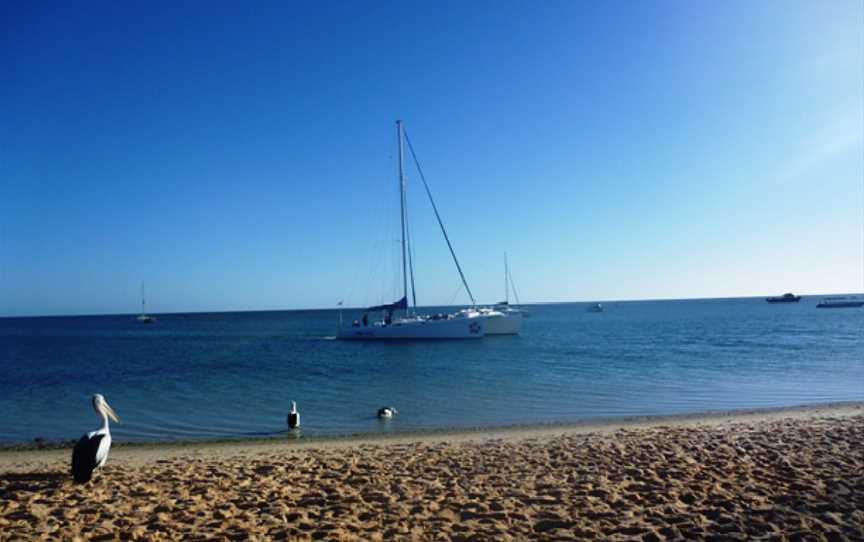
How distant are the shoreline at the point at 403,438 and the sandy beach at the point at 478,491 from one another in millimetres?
569

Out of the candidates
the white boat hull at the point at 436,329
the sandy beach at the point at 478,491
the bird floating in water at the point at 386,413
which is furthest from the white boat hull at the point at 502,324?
the sandy beach at the point at 478,491

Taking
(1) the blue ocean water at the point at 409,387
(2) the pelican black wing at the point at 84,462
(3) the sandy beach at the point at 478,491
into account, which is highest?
(2) the pelican black wing at the point at 84,462

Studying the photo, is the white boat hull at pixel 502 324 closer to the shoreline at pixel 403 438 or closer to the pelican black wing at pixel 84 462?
the shoreline at pixel 403 438

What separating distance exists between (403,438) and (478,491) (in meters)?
5.70

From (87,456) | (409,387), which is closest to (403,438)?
(87,456)

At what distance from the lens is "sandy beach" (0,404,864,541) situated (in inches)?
251

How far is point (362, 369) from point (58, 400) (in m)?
13.8

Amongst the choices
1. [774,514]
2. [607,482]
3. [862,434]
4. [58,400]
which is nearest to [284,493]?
[607,482]

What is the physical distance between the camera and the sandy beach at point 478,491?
637 centimetres

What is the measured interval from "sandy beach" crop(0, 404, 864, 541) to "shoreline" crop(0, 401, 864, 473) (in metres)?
0.57

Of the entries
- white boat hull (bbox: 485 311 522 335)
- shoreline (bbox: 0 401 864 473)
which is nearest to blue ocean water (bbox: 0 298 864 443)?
shoreline (bbox: 0 401 864 473)

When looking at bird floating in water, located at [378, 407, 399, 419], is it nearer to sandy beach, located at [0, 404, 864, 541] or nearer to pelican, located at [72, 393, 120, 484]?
sandy beach, located at [0, 404, 864, 541]

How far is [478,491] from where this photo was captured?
7812 mm

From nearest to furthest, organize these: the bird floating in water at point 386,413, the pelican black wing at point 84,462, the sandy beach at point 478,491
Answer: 1. the sandy beach at point 478,491
2. the pelican black wing at point 84,462
3. the bird floating in water at point 386,413
